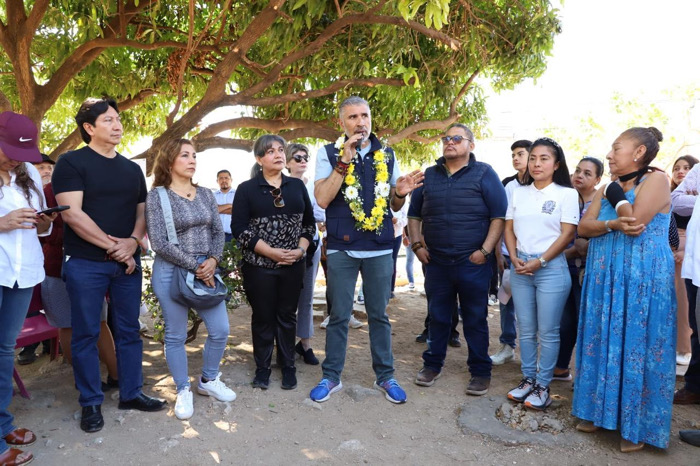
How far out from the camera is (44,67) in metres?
Answer: 7.88

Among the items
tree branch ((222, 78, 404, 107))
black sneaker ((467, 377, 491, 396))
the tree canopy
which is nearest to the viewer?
black sneaker ((467, 377, 491, 396))

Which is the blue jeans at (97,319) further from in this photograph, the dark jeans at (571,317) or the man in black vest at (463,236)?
the dark jeans at (571,317)

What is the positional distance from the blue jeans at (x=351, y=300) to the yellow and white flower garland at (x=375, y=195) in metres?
0.29

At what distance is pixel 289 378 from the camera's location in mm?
4645

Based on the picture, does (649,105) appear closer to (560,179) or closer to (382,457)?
Answer: (560,179)

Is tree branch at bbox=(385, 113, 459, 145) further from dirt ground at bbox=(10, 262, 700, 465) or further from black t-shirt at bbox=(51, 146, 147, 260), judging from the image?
black t-shirt at bbox=(51, 146, 147, 260)

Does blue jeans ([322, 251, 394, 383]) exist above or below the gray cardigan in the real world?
below

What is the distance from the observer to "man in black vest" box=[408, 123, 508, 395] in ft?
14.8

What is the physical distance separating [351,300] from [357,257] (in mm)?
381

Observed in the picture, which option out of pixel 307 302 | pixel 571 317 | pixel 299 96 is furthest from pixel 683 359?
pixel 299 96

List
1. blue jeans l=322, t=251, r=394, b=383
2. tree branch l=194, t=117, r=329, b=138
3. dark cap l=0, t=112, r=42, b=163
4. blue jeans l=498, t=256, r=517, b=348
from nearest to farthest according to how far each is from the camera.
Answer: dark cap l=0, t=112, r=42, b=163 < blue jeans l=322, t=251, r=394, b=383 < blue jeans l=498, t=256, r=517, b=348 < tree branch l=194, t=117, r=329, b=138

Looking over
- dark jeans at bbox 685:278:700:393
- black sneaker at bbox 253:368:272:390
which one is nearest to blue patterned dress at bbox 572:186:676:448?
dark jeans at bbox 685:278:700:393

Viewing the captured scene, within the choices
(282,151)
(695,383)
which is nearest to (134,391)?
(282,151)

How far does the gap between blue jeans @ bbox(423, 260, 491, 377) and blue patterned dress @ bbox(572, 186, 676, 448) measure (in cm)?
102
